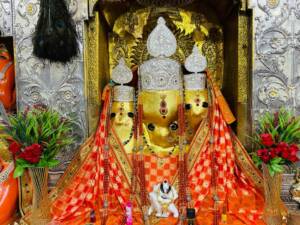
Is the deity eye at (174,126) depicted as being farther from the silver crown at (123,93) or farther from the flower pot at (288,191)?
the flower pot at (288,191)

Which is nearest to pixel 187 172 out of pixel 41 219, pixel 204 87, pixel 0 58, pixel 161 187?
pixel 161 187

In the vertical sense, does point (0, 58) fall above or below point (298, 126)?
above

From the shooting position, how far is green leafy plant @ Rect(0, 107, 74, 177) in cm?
288

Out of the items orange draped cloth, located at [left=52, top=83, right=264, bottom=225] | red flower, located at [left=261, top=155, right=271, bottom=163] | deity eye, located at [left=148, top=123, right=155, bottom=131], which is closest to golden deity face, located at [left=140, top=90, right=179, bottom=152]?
deity eye, located at [left=148, top=123, right=155, bottom=131]

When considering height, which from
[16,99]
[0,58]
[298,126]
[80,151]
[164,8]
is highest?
[164,8]

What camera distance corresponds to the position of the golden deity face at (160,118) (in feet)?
11.4

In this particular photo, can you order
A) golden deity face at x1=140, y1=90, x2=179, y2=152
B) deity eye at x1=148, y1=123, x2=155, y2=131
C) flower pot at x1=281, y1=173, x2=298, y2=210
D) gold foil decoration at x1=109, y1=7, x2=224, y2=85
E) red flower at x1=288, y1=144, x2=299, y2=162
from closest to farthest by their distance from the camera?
red flower at x1=288, y1=144, x2=299, y2=162 < flower pot at x1=281, y1=173, x2=298, y2=210 < golden deity face at x1=140, y1=90, x2=179, y2=152 < deity eye at x1=148, y1=123, x2=155, y2=131 < gold foil decoration at x1=109, y1=7, x2=224, y2=85

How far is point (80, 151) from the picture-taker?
3.43m

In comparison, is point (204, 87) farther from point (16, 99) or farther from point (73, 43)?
point (16, 99)

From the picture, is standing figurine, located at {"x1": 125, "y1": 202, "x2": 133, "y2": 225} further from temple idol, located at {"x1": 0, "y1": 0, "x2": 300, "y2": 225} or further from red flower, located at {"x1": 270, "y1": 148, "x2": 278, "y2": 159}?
red flower, located at {"x1": 270, "y1": 148, "x2": 278, "y2": 159}

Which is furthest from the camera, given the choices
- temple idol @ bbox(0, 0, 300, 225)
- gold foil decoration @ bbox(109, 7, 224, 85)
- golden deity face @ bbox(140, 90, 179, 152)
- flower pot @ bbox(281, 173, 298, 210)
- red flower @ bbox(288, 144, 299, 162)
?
gold foil decoration @ bbox(109, 7, 224, 85)

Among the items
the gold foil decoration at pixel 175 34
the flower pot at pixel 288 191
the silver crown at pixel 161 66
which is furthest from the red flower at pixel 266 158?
the gold foil decoration at pixel 175 34

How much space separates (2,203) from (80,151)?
79 centimetres

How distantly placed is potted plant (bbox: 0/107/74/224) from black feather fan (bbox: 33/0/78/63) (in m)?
0.66
